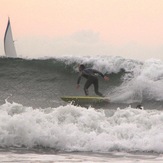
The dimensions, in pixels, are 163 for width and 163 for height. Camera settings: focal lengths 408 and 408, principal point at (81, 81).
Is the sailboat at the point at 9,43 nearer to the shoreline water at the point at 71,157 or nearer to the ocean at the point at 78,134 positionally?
the ocean at the point at 78,134

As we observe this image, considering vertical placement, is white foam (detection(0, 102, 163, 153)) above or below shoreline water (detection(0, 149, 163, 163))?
above

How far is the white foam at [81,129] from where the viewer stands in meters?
7.57

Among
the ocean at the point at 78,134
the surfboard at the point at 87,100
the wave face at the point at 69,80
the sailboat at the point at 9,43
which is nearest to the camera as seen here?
the ocean at the point at 78,134

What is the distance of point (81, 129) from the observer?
8250 millimetres

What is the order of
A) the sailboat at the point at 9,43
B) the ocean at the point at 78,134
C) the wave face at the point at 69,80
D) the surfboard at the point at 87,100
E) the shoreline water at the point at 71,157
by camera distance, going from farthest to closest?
the sailboat at the point at 9,43 < the wave face at the point at 69,80 < the surfboard at the point at 87,100 < the ocean at the point at 78,134 < the shoreline water at the point at 71,157

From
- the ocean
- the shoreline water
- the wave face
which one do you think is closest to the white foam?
the ocean

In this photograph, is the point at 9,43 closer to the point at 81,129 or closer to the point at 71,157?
the point at 81,129

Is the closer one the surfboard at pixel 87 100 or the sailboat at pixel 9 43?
the surfboard at pixel 87 100

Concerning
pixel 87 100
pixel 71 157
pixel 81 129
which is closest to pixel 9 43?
pixel 87 100

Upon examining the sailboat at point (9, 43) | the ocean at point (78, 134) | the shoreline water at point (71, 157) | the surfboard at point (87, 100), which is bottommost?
the shoreline water at point (71, 157)

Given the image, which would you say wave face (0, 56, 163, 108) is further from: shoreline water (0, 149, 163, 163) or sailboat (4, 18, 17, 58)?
sailboat (4, 18, 17, 58)

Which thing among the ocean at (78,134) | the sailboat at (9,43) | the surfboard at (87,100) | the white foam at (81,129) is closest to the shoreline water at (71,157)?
the ocean at (78,134)

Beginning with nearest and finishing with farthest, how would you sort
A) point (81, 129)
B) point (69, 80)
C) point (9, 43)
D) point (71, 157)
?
point (71, 157) < point (81, 129) < point (69, 80) < point (9, 43)

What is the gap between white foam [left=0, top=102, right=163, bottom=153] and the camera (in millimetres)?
7574
